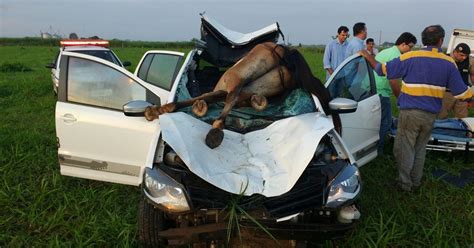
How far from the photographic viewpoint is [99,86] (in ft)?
14.4

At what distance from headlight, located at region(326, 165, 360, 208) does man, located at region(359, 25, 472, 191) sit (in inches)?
75.6

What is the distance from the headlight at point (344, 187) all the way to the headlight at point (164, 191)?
960mm

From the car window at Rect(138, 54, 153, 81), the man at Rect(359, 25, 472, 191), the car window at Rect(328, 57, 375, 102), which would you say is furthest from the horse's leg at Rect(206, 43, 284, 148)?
the car window at Rect(138, 54, 153, 81)

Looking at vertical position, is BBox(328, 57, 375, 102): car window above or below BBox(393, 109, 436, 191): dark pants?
above

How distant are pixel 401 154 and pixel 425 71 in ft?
3.16

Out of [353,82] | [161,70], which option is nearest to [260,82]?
[353,82]

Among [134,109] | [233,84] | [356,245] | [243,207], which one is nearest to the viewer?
[243,207]

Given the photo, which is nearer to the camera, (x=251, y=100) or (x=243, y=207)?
(x=243, y=207)

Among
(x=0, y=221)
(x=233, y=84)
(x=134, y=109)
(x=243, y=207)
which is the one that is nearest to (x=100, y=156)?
(x=134, y=109)

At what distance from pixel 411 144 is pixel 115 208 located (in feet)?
10.6

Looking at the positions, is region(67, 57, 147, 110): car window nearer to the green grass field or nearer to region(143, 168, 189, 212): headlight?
the green grass field

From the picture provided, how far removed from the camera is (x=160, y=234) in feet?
9.24

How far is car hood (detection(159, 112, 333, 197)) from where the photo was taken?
112 inches

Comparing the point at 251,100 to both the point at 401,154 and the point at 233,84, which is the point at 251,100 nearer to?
the point at 233,84
